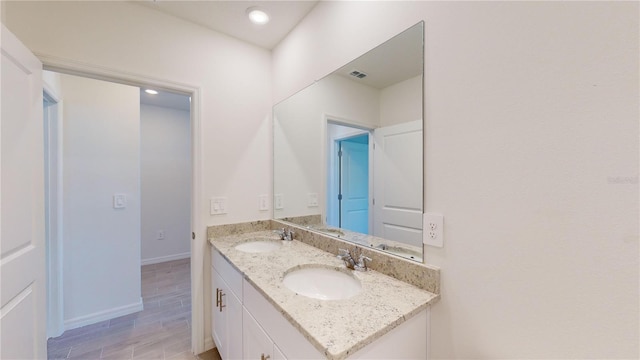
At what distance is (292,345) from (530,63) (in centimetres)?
119

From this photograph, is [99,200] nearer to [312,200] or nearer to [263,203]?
[263,203]

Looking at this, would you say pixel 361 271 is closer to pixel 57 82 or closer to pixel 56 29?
pixel 56 29

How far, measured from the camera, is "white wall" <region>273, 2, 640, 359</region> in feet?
1.99

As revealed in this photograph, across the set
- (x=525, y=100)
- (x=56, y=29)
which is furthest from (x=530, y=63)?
(x=56, y=29)

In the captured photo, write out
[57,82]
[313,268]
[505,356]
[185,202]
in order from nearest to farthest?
[505,356]
[313,268]
[57,82]
[185,202]

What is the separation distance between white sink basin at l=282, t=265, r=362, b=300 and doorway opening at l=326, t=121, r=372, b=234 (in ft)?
0.95

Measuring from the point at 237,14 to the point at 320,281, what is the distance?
1.83m

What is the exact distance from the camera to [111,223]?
229cm

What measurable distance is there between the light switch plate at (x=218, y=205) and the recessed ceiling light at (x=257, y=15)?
4.37 feet

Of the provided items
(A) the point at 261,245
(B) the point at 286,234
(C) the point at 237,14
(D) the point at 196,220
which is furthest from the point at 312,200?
(C) the point at 237,14

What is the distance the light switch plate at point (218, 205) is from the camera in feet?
5.97

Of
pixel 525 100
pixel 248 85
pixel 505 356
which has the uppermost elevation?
pixel 248 85

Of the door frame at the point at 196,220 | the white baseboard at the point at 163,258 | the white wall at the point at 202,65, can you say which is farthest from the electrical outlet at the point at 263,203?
the white baseboard at the point at 163,258

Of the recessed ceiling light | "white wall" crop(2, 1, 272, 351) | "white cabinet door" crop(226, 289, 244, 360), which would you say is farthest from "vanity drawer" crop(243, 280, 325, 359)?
the recessed ceiling light
